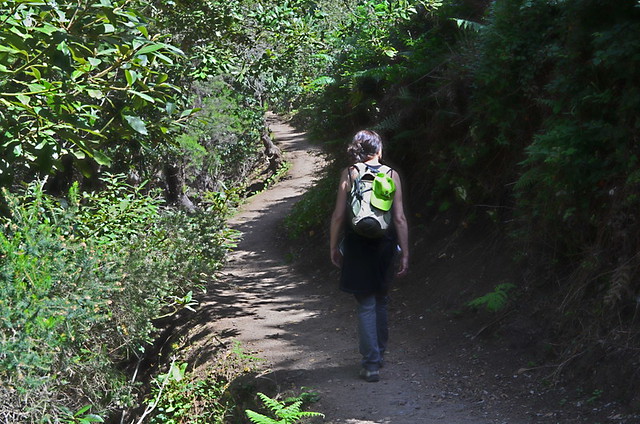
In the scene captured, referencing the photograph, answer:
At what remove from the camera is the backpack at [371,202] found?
595cm

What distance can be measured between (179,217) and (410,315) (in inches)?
127

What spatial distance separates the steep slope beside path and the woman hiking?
0.52 m

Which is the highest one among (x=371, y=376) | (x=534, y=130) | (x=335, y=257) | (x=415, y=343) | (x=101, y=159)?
(x=101, y=159)

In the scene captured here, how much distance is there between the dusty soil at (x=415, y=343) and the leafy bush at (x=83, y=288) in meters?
1.18

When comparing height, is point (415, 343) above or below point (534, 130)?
below

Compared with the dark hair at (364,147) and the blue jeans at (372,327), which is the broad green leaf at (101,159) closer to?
the dark hair at (364,147)

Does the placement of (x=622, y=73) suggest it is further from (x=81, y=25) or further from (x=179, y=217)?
(x=179, y=217)

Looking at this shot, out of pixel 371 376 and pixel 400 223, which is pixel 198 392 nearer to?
pixel 371 376

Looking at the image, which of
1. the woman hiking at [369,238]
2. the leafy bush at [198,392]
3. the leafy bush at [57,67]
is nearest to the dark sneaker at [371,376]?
the woman hiking at [369,238]

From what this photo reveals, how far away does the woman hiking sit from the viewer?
6008 mm

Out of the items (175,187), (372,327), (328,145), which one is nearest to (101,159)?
(372,327)

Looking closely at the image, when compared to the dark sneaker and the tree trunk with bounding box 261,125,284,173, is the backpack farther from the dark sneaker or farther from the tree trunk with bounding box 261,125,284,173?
the tree trunk with bounding box 261,125,284,173

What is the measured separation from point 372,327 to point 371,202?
3.47ft

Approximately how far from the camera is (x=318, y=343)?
811cm
